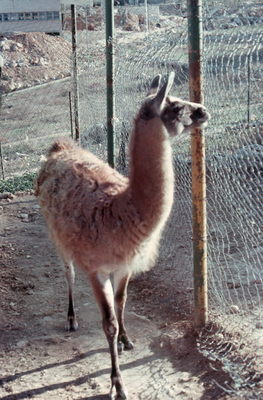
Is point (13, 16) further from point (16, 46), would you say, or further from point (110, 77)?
point (16, 46)

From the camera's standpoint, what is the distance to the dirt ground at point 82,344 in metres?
4.17

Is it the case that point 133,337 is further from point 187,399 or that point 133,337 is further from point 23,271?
point 23,271

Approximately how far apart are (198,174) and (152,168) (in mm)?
508

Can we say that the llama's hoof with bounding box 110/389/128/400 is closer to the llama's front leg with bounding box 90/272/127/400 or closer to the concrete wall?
the llama's front leg with bounding box 90/272/127/400

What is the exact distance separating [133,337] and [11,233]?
9.11 feet

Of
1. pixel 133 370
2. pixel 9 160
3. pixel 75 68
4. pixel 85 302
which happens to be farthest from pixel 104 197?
pixel 9 160

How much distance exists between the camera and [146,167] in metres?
3.94

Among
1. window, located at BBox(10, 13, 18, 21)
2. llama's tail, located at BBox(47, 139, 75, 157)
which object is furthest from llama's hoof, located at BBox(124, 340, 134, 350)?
window, located at BBox(10, 13, 18, 21)

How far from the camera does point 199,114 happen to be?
412 cm

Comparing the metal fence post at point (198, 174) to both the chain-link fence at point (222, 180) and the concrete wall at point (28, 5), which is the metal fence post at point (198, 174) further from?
the concrete wall at point (28, 5)

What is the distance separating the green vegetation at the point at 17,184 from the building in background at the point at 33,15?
7.25 feet

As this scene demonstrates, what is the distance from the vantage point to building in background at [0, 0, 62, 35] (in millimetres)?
9102

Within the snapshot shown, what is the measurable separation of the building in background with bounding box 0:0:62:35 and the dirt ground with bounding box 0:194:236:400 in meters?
4.18

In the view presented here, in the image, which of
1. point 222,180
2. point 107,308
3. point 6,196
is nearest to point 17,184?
point 6,196
